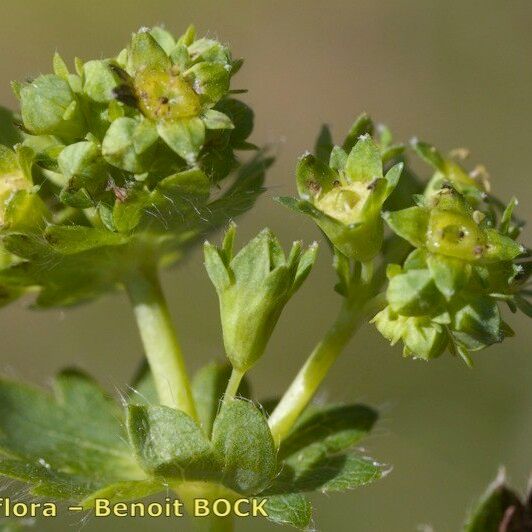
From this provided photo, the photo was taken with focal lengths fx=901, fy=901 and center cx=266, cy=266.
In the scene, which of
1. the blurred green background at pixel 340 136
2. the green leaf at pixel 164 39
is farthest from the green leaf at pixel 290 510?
the blurred green background at pixel 340 136

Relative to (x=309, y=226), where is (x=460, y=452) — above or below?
below

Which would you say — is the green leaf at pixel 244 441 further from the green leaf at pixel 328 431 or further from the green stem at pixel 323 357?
the green leaf at pixel 328 431

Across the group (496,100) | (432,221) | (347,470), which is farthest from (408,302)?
(496,100)

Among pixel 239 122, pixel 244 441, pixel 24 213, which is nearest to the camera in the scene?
pixel 244 441

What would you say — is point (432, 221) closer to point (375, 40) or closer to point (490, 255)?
point (490, 255)

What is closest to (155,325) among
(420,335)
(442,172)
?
(420,335)

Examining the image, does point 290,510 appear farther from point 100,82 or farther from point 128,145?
point 100,82
